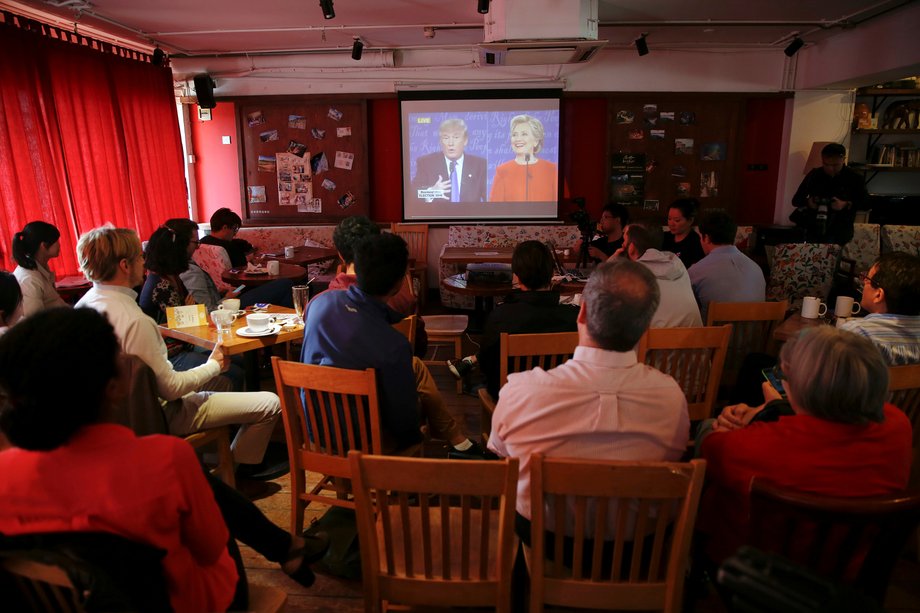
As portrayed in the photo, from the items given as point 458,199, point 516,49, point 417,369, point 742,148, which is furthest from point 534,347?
point 742,148

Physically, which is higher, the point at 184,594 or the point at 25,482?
the point at 25,482

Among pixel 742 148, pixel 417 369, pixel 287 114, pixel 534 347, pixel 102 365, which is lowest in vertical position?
pixel 417 369

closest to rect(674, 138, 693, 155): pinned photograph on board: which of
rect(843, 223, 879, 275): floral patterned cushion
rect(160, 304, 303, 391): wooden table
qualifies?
rect(843, 223, 879, 275): floral patterned cushion

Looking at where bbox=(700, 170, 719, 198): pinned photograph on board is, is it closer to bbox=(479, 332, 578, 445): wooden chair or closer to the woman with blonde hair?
the woman with blonde hair

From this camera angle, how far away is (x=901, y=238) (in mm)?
5902

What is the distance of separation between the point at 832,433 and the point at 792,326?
1750 millimetres

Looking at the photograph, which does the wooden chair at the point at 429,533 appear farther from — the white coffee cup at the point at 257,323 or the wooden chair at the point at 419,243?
the wooden chair at the point at 419,243

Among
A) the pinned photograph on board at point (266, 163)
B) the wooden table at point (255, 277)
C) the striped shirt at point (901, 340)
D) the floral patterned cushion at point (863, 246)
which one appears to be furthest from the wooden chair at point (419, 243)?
the striped shirt at point (901, 340)

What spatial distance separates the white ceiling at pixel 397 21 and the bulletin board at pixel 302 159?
2.20ft

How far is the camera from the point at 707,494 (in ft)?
4.99

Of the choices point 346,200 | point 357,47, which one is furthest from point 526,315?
point 346,200

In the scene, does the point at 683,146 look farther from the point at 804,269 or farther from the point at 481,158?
the point at 481,158

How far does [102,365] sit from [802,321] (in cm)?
306

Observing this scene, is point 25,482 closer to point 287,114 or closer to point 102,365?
point 102,365
